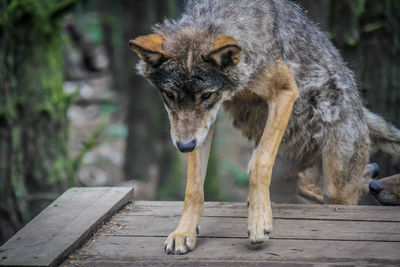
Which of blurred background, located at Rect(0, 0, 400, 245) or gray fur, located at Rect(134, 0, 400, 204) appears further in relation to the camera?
blurred background, located at Rect(0, 0, 400, 245)

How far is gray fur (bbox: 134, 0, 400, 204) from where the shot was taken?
4.30 meters

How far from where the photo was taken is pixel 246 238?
13.9 ft

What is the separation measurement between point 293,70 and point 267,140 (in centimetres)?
86

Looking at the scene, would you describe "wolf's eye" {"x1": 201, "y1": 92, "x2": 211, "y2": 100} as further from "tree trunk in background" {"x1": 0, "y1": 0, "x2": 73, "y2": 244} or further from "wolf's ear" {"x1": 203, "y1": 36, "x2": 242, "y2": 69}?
"tree trunk in background" {"x1": 0, "y1": 0, "x2": 73, "y2": 244}

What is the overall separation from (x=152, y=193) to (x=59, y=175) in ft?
15.6

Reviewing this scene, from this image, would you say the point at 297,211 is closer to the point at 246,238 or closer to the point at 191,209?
the point at 246,238

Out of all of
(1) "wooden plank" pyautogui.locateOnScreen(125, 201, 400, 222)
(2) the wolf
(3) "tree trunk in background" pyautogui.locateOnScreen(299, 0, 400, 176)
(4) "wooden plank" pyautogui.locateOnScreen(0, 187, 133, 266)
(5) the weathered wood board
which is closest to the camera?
(4) "wooden plank" pyautogui.locateOnScreen(0, 187, 133, 266)

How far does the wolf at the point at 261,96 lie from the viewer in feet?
13.5

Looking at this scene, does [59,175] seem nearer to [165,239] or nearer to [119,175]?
[165,239]

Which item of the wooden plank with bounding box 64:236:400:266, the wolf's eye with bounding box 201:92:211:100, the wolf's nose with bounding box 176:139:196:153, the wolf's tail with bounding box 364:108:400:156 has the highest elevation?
the wolf's eye with bounding box 201:92:211:100

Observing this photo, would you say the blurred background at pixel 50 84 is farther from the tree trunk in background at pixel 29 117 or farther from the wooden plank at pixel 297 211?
the wooden plank at pixel 297 211

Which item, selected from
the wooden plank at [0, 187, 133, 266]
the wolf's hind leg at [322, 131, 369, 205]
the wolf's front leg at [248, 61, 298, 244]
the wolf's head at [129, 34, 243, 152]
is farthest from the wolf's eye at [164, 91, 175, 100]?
the wolf's hind leg at [322, 131, 369, 205]

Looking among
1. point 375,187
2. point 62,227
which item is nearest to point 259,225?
point 62,227

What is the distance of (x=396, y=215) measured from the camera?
4656mm
